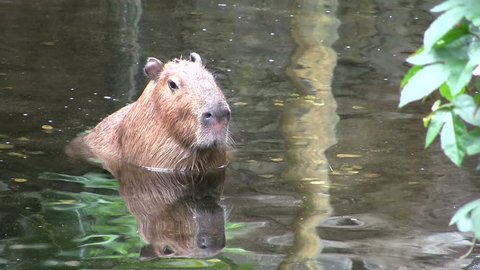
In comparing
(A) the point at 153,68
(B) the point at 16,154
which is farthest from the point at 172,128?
(B) the point at 16,154

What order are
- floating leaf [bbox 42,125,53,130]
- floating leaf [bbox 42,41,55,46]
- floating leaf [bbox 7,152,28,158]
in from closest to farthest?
floating leaf [bbox 7,152,28,158], floating leaf [bbox 42,125,53,130], floating leaf [bbox 42,41,55,46]

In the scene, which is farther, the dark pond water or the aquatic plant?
the dark pond water

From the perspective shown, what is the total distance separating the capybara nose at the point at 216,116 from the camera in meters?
7.25

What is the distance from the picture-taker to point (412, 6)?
13.7 meters

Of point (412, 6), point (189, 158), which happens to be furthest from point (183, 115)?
point (412, 6)

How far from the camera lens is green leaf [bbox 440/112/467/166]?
2654 millimetres

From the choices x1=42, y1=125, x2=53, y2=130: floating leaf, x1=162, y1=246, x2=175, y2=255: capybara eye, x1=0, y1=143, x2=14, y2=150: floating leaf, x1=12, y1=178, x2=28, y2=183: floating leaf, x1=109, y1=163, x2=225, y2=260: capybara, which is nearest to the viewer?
x1=162, y1=246, x2=175, y2=255: capybara eye

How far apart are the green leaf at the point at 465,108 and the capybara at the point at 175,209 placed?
291 centimetres

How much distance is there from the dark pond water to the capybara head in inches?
12.9

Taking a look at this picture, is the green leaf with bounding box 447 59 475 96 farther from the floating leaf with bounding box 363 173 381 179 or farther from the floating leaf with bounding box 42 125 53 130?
the floating leaf with bounding box 42 125 53 130

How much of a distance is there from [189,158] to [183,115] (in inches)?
12.9

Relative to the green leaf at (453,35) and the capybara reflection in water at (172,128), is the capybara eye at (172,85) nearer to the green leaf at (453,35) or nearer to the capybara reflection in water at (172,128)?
the capybara reflection in water at (172,128)

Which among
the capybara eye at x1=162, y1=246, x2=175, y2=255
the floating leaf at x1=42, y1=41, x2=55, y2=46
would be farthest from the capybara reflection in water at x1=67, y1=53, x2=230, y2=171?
the floating leaf at x1=42, y1=41, x2=55, y2=46

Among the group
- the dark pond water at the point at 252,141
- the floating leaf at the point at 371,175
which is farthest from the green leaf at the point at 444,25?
the floating leaf at the point at 371,175
